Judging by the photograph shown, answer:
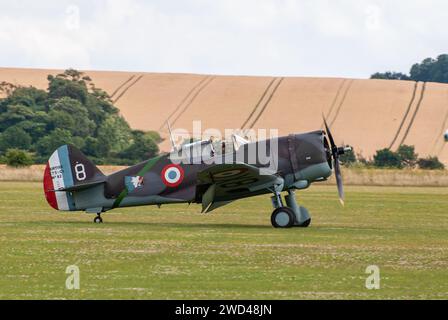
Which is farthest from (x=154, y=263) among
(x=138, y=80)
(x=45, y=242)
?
(x=138, y=80)

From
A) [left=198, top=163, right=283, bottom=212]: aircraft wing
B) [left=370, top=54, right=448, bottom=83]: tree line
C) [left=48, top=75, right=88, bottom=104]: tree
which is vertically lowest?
[left=198, top=163, right=283, bottom=212]: aircraft wing

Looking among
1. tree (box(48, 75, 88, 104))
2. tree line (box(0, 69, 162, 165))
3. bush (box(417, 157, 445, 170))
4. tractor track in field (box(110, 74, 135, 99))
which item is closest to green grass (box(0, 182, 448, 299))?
tree line (box(0, 69, 162, 165))

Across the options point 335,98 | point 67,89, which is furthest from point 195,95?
point 335,98

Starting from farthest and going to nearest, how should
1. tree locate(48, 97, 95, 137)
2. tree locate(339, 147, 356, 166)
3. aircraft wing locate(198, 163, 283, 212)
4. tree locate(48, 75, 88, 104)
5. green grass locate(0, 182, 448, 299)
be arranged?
tree locate(48, 75, 88, 104)
tree locate(48, 97, 95, 137)
tree locate(339, 147, 356, 166)
aircraft wing locate(198, 163, 283, 212)
green grass locate(0, 182, 448, 299)

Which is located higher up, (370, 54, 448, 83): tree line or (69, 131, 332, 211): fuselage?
(370, 54, 448, 83): tree line

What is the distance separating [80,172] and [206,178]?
10.3 ft

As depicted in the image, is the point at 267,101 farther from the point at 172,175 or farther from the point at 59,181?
the point at 172,175

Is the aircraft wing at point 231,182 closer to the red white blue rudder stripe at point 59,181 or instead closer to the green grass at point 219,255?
the green grass at point 219,255

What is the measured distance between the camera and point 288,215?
64.1ft

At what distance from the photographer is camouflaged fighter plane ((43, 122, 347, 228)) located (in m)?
19.7

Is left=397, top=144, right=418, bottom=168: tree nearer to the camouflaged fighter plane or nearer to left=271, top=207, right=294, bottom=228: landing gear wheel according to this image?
the camouflaged fighter plane

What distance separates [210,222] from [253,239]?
5123 millimetres

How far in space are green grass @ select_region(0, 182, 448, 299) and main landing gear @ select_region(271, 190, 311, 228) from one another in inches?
12.1

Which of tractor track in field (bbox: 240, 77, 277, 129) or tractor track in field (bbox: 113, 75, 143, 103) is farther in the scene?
tractor track in field (bbox: 113, 75, 143, 103)
